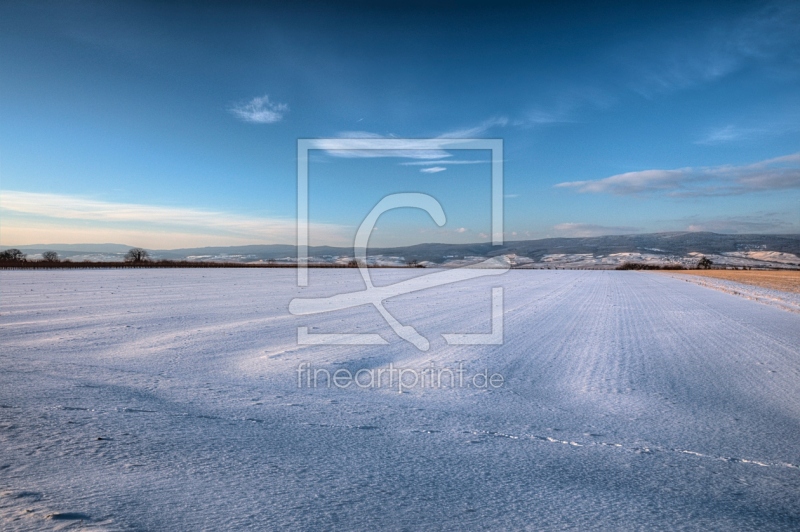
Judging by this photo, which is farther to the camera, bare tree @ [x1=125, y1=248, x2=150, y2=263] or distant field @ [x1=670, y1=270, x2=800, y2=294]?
bare tree @ [x1=125, y1=248, x2=150, y2=263]

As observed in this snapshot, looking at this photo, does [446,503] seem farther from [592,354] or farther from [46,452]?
[592,354]

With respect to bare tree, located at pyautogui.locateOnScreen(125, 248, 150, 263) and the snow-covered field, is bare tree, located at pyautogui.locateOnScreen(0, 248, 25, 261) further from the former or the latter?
the snow-covered field

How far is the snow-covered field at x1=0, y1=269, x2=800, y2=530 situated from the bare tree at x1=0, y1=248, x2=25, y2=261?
118 metres

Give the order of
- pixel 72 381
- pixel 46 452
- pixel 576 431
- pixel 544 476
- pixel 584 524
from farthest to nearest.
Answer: pixel 72 381 < pixel 576 431 < pixel 46 452 < pixel 544 476 < pixel 584 524

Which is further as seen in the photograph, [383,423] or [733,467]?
[383,423]

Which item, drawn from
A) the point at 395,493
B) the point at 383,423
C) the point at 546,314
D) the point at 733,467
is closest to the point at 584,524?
the point at 395,493

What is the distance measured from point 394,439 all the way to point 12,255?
13020 centimetres

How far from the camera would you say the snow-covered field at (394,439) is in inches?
95.0

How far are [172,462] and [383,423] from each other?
1.57 metres

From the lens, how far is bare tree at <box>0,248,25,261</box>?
320 ft

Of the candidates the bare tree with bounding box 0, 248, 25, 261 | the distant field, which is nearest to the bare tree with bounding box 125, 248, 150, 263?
the bare tree with bounding box 0, 248, 25, 261

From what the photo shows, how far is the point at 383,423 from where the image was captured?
3822 millimetres

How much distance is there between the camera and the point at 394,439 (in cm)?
346

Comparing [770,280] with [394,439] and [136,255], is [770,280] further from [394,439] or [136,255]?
[136,255]
